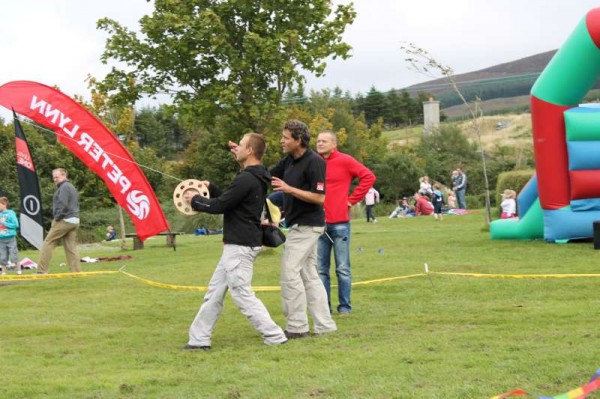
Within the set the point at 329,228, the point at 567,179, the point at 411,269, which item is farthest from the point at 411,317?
the point at 567,179

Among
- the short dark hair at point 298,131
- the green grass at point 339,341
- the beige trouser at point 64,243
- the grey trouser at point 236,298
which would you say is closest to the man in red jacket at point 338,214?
the green grass at point 339,341

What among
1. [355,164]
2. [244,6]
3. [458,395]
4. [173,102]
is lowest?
[458,395]

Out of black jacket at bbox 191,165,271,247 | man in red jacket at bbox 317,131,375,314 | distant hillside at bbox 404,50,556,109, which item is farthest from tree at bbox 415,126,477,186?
black jacket at bbox 191,165,271,247

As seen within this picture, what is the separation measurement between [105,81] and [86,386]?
12187 millimetres

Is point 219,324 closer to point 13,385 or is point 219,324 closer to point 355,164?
point 355,164

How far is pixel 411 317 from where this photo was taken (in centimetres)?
897

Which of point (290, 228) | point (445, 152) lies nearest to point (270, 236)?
point (290, 228)

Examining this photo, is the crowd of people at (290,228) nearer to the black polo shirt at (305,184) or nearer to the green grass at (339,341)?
the black polo shirt at (305,184)

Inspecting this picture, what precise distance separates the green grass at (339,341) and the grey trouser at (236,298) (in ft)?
0.58

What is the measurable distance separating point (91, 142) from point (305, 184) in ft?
19.2

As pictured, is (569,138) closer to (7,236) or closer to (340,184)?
(340,184)

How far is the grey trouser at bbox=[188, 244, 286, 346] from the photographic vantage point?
7652mm

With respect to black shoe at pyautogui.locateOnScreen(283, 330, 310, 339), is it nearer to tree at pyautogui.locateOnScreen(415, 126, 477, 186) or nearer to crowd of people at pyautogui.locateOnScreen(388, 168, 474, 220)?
crowd of people at pyautogui.locateOnScreen(388, 168, 474, 220)

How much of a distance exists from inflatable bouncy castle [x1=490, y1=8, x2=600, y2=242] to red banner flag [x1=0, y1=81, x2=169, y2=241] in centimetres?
660
